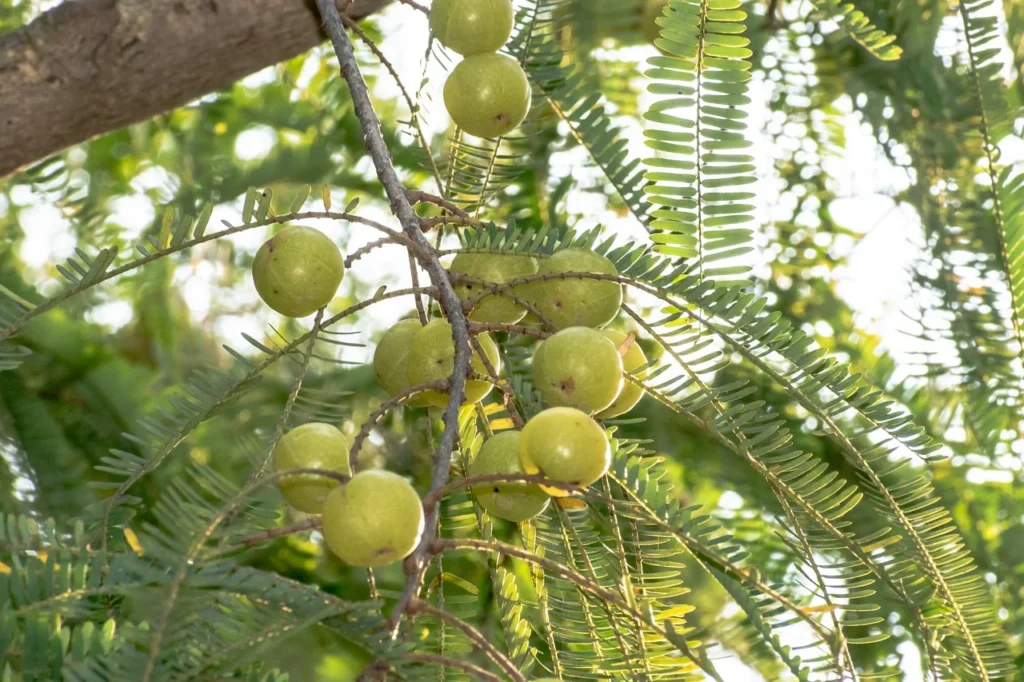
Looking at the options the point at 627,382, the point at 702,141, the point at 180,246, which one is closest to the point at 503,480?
the point at 627,382

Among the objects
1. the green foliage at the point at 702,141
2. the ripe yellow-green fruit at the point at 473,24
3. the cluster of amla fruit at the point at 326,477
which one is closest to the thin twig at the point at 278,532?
the cluster of amla fruit at the point at 326,477

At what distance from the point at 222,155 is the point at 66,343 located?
2.38ft

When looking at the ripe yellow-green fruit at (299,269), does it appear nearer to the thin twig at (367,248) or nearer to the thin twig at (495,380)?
the thin twig at (367,248)

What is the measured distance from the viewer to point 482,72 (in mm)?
1182

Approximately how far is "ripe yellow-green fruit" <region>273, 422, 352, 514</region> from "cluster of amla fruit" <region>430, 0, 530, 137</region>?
45 cm

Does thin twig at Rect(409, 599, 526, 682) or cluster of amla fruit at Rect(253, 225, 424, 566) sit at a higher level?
cluster of amla fruit at Rect(253, 225, 424, 566)

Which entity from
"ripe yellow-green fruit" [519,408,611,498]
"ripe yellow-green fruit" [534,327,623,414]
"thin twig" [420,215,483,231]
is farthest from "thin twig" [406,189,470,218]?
"ripe yellow-green fruit" [519,408,611,498]

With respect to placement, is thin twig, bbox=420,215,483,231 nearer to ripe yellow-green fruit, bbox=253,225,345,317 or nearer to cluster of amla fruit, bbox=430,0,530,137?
ripe yellow-green fruit, bbox=253,225,345,317

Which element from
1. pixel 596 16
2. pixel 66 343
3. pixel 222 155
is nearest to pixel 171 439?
pixel 66 343

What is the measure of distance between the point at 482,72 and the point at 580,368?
46cm

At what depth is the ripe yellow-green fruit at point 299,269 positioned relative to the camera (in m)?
0.99

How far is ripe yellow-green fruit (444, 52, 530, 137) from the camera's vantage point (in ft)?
3.86

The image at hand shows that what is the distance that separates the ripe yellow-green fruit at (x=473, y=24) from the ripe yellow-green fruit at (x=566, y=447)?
22.6 inches

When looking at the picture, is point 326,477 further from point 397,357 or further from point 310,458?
point 397,357
